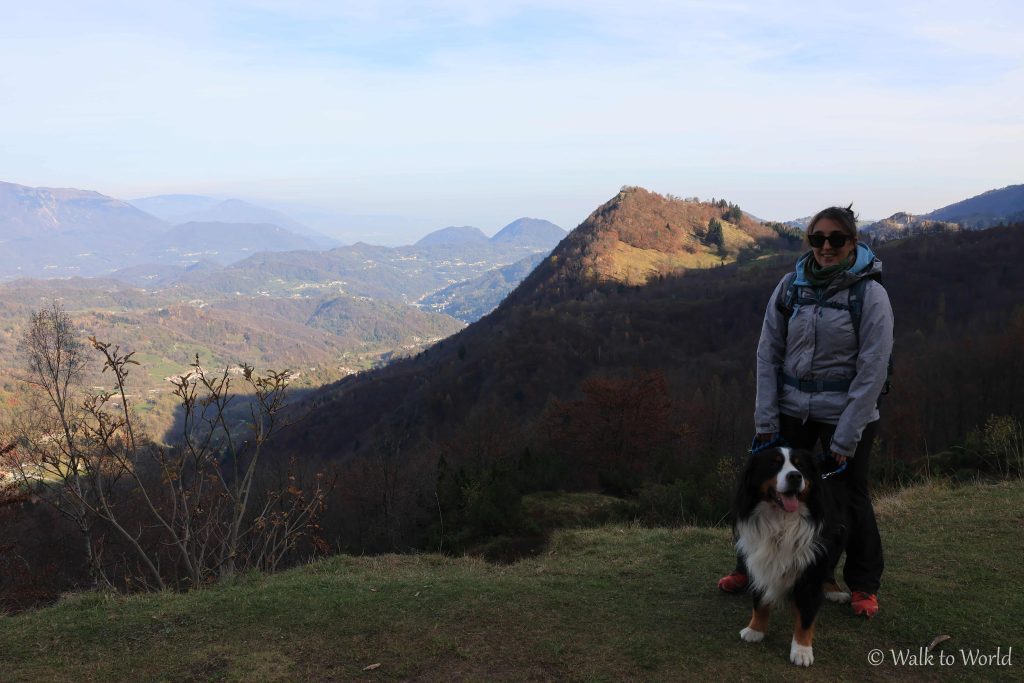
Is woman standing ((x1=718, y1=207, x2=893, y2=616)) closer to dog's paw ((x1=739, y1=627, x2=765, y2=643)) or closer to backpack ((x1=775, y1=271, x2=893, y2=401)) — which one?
backpack ((x1=775, y1=271, x2=893, y2=401))

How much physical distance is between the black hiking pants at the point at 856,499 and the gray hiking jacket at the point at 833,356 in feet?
0.40

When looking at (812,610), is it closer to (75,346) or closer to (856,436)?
(856,436)

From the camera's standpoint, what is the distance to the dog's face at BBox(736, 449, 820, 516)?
3.72 meters

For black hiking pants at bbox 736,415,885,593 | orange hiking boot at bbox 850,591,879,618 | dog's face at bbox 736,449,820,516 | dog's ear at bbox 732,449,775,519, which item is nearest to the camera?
dog's face at bbox 736,449,820,516

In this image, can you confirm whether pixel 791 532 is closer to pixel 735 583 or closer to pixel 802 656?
pixel 802 656

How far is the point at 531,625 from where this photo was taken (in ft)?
15.6

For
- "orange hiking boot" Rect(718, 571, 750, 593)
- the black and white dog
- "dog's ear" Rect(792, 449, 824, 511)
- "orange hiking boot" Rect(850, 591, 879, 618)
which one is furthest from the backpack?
"orange hiking boot" Rect(718, 571, 750, 593)

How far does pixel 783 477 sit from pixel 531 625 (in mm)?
2239

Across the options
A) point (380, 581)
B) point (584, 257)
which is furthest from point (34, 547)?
point (584, 257)

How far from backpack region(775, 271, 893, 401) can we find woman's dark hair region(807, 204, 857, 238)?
13.1 inches

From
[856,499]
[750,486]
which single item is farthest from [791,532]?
[856,499]

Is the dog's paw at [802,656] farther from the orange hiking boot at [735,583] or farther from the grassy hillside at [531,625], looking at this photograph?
the orange hiking boot at [735,583]

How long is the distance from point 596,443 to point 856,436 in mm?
30832

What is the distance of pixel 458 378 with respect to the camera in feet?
307
